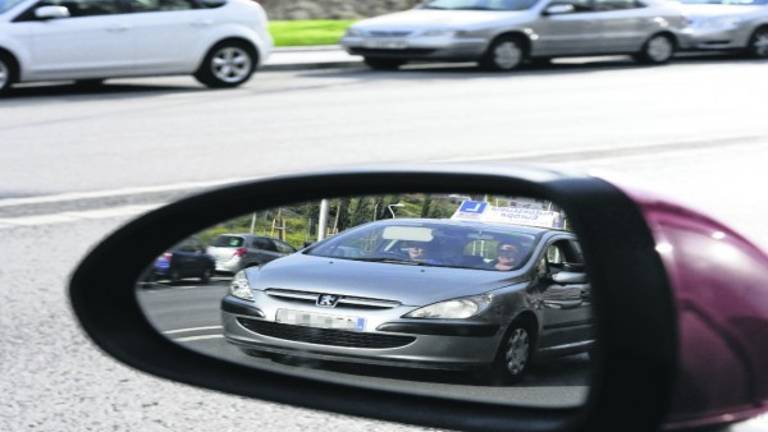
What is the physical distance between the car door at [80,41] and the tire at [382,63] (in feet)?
16.3

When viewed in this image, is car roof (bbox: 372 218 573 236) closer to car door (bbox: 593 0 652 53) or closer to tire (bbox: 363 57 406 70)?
tire (bbox: 363 57 406 70)

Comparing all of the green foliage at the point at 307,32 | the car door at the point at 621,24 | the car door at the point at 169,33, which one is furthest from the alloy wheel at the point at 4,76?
the green foliage at the point at 307,32

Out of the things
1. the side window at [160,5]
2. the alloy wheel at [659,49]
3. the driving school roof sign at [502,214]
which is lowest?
the alloy wheel at [659,49]

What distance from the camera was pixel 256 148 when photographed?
12.5m

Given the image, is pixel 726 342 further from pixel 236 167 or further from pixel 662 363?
pixel 236 167

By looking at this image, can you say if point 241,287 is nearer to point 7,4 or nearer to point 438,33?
point 7,4

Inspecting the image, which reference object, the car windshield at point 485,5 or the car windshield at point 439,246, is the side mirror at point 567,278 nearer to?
the car windshield at point 439,246

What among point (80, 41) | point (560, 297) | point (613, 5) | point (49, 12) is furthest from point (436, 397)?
point (613, 5)

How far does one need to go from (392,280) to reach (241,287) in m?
0.26

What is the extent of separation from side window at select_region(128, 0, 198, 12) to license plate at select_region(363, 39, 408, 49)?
3.67m

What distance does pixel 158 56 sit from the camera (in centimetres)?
1812

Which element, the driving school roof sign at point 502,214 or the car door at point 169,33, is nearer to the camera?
the driving school roof sign at point 502,214

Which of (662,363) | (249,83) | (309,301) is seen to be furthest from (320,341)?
(249,83)

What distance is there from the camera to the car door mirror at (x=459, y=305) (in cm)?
168
